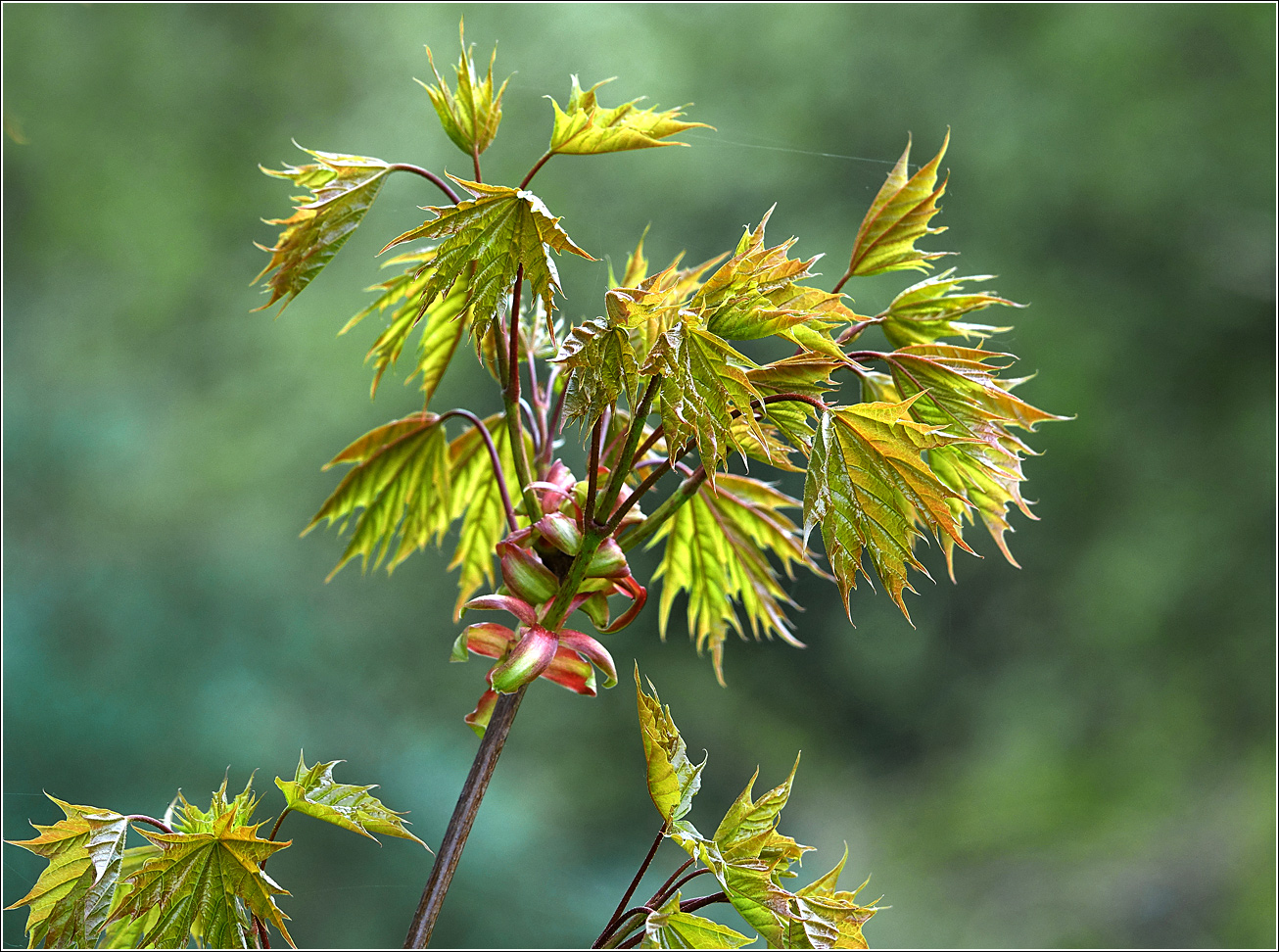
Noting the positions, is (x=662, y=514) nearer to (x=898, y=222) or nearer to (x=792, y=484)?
(x=898, y=222)

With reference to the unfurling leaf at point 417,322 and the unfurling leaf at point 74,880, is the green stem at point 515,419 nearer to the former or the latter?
the unfurling leaf at point 417,322

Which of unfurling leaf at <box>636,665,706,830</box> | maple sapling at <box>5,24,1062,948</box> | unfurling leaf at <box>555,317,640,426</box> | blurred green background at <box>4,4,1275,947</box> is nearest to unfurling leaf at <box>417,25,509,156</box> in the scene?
maple sapling at <box>5,24,1062,948</box>

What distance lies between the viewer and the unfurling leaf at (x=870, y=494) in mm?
309

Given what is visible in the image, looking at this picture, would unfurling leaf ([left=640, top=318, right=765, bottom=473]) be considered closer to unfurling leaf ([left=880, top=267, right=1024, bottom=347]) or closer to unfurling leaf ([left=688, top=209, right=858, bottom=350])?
unfurling leaf ([left=688, top=209, right=858, bottom=350])

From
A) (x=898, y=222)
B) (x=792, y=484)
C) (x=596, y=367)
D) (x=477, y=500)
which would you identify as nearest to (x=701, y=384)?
(x=596, y=367)

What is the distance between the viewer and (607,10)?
1.96 metres

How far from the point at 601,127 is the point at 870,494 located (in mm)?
171

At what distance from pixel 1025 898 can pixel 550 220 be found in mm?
2065

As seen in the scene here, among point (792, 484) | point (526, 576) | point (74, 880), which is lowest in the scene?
point (74, 880)

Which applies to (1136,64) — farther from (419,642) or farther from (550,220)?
(550,220)

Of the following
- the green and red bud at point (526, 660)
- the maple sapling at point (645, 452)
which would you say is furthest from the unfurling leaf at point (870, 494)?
the green and red bud at point (526, 660)

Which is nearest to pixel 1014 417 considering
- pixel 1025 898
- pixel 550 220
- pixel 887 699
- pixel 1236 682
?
Result: pixel 550 220

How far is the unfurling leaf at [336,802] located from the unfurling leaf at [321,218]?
19 centimetres

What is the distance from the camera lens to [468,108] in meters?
0.38
